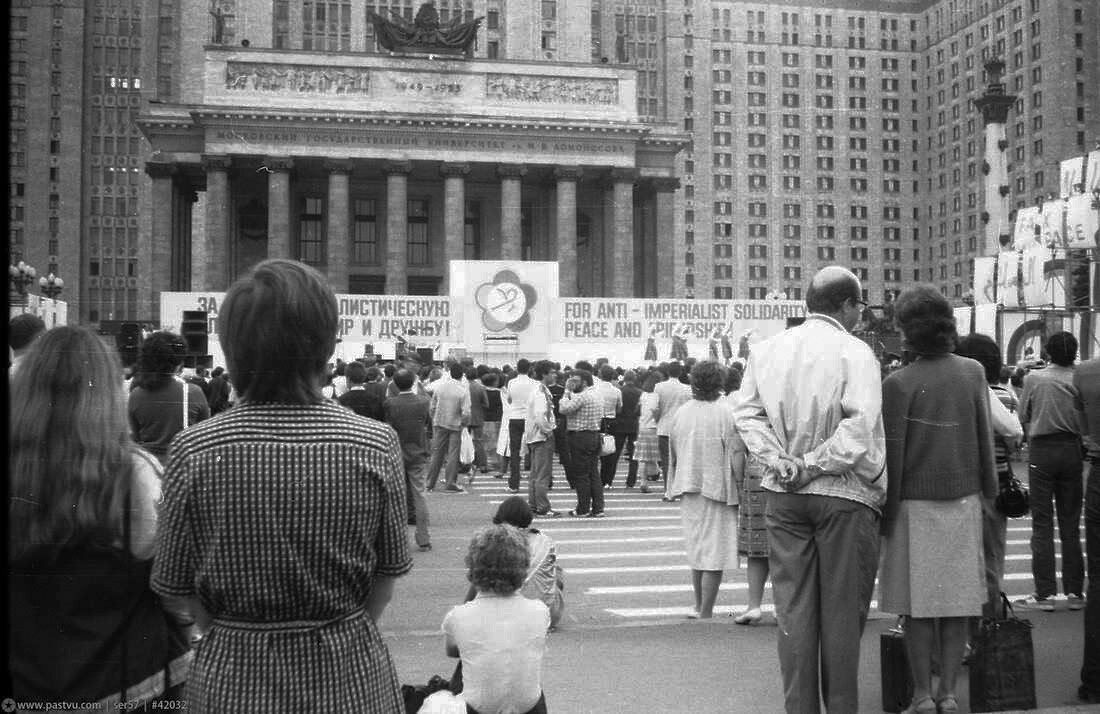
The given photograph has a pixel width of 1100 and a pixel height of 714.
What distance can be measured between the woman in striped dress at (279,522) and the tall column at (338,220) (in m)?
51.9

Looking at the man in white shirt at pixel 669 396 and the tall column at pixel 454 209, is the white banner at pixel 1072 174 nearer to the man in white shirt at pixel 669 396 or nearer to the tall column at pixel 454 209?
the man in white shirt at pixel 669 396

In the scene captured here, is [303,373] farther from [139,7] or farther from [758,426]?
[139,7]

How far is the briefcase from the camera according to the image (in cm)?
612

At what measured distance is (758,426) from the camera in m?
5.56

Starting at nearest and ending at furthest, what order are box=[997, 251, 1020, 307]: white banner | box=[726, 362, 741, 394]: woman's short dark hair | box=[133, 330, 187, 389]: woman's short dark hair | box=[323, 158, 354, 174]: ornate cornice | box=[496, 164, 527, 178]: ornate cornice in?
box=[133, 330, 187, 389]: woman's short dark hair, box=[726, 362, 741, 394]: woman's short dark hair, box=[997, 251, 1020, 307]: white banner, box=[323, 158, 354, 174]: ornate cornice, box=[496, 164, 527, 178]: ornate cornice

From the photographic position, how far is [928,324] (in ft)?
19.3

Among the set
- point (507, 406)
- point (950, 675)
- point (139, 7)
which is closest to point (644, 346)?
point (507, 406)

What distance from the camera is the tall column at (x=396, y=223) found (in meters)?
54.8

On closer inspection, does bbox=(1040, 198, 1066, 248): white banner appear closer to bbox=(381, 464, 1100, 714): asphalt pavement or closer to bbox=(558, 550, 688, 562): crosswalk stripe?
bbox=(381, 464, 1100, 714): asphalt pavement

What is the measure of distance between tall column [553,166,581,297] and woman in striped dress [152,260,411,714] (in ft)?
172

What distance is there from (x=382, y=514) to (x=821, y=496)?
287 centimetres

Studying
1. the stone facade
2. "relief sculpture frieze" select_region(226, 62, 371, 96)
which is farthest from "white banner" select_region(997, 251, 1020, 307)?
"relief sculpture frieze" select_region(226, 62, 371, 96)

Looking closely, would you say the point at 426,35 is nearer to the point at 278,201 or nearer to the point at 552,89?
the point at 552,89

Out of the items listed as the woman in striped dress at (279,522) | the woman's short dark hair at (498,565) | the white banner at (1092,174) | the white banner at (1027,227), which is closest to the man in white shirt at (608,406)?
the woman's short dark hair at (498,565)
